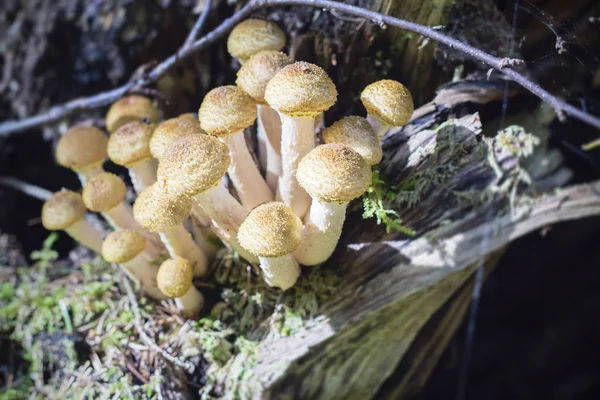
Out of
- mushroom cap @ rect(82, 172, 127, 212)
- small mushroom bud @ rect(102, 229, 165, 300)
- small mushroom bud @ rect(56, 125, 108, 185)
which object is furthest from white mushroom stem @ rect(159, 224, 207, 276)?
small mushroom bud @ rect(56, 125, 108, 185)

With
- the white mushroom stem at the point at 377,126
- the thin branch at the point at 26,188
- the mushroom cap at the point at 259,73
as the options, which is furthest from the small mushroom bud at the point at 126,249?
the thin branch at the point at 26,188

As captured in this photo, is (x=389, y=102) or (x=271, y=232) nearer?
(x=271, y=232)

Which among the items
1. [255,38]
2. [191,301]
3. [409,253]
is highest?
[255,38]

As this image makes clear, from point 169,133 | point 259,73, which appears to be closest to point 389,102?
point 259,73

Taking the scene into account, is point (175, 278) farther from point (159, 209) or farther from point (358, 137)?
point (358, 137)

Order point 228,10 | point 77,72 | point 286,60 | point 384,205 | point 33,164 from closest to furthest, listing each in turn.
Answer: point 286,60 < point 384,205 < point 228,10 < point 77,72 < point 33,164

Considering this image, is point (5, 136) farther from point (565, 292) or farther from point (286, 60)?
point (565, 292)

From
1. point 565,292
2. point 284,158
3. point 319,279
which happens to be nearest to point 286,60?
point 284,158

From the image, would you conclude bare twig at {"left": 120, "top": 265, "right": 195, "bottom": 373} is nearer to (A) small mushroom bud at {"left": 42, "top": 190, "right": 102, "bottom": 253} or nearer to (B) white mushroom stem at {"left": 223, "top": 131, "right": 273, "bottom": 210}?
(A) small mushroom bud at {"left": 42, "top": 190, "right": 102, "bottom": 253}
